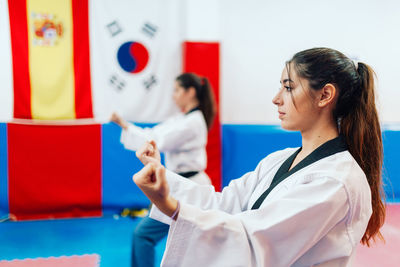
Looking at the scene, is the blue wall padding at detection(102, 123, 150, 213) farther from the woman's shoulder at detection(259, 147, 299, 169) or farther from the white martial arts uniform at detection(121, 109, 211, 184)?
the woman's shoulder at detection(259, 147, 299, 169)

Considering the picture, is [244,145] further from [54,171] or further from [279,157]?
[279,157]

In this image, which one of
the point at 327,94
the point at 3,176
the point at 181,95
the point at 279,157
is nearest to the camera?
the point at 327,94

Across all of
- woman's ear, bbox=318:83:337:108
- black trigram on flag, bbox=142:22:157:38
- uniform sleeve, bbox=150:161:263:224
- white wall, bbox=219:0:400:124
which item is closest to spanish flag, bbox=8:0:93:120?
black trigram on flag, bbox=142:22:157:38

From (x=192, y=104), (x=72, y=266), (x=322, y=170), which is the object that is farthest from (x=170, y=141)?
(x=322, y=170)

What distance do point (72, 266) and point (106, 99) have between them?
71.2 inches

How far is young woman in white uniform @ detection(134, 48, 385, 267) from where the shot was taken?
99 cm

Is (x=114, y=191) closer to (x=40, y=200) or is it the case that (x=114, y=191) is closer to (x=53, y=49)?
(x=40, y=200)

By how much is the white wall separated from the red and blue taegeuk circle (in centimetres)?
93

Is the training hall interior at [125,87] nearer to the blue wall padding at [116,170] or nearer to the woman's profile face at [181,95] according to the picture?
the blue wall padding at [116,170]

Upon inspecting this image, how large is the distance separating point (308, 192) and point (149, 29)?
325 centimetres

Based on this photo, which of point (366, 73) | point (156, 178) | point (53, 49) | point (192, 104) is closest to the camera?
point (156, 178)

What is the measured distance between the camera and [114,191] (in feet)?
12.7

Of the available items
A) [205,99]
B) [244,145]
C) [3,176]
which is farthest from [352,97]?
[3,176]

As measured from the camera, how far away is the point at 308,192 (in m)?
1.02
